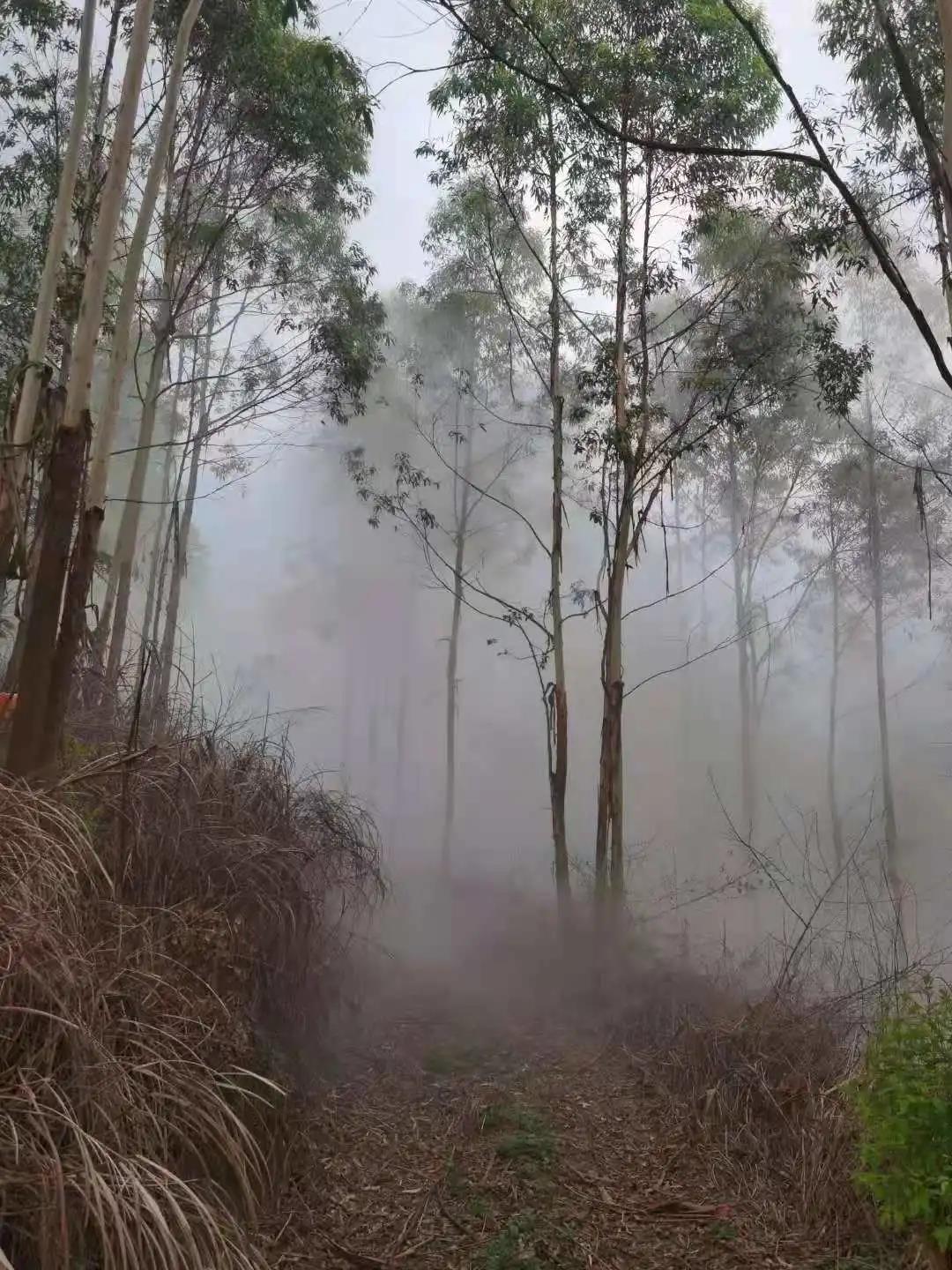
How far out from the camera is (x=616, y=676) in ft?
23.1

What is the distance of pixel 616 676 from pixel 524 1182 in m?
4.20

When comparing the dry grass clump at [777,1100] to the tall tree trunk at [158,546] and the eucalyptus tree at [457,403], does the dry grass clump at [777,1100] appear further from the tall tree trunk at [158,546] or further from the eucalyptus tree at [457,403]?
the eucalyptus tree at [457,403]

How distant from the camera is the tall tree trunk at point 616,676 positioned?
6.77 m

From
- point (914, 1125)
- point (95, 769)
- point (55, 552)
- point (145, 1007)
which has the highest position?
point (55, 552)

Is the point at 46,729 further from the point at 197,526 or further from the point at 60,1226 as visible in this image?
the point at 197,526

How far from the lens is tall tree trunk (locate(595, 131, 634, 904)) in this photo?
6.77 metres

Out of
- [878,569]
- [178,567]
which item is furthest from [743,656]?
[178,567]

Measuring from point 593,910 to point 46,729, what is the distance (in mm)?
4824

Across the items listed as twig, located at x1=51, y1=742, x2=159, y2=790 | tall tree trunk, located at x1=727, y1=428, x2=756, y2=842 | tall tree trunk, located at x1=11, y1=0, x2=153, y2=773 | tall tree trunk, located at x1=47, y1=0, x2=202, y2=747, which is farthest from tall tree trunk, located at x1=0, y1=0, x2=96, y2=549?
tall tree trunk, located at x1=727, y1=428, x2=756, y2=842

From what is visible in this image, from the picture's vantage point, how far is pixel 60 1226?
172cm

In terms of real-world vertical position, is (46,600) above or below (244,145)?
below

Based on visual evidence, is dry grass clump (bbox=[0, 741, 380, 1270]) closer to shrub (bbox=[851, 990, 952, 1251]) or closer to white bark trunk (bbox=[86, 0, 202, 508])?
white bark trunk (bbox=[86, 0, 202, 508])

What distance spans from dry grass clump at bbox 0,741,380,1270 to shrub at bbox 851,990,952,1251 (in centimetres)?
149

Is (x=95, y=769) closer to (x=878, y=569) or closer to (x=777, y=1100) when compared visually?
(x=777, y=1100)
